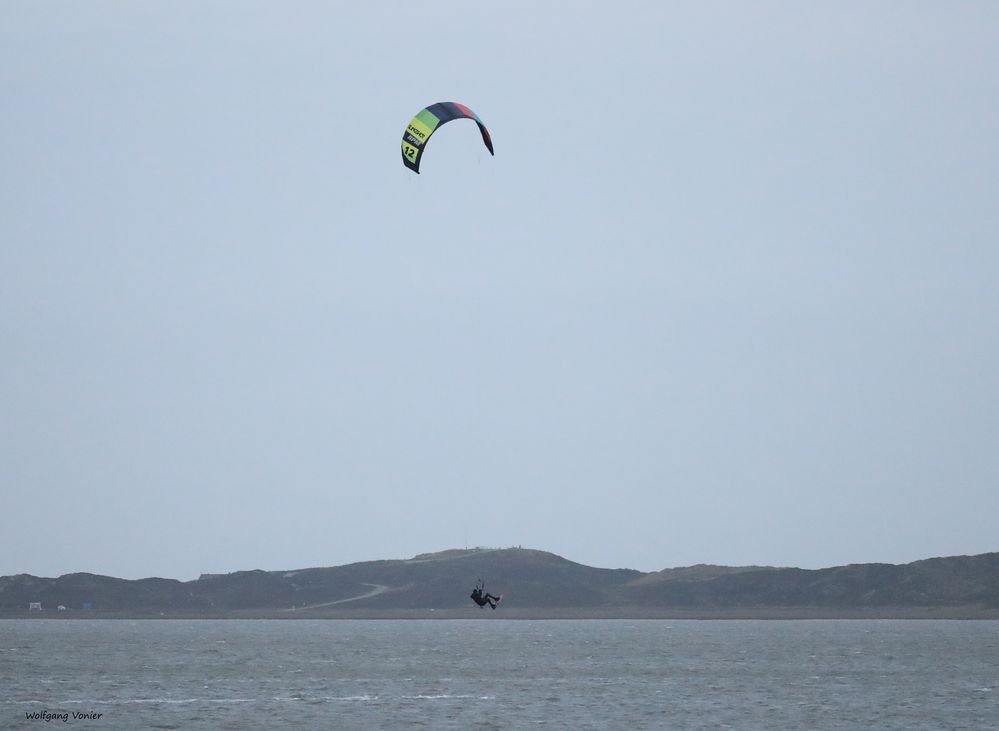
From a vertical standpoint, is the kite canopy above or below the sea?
above

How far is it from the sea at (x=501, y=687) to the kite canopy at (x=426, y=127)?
71.0ft

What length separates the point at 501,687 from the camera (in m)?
75.5

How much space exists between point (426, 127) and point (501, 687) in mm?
32426

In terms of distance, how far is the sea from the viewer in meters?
57.9

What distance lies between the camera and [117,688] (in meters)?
73.9

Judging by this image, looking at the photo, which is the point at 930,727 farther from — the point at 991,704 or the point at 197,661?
the point at 197,661

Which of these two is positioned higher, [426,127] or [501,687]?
[426,127]

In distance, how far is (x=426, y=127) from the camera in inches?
2207

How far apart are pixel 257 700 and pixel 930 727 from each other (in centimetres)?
2975

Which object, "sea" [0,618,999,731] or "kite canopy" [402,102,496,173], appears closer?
"kite canopy" [402,102,496,173]

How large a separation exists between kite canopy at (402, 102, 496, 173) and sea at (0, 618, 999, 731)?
71.0 ft

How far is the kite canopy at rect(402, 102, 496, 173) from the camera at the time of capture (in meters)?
55.4

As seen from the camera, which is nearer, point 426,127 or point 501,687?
point 426,127

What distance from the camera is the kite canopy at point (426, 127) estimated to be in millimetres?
55438
